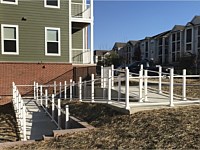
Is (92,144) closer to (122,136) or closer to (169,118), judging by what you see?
(122,136)

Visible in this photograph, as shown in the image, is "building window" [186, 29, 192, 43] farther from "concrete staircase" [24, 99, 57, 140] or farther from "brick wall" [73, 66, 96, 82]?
Answer: "concrete staircase" [24, 99, 57, 140]

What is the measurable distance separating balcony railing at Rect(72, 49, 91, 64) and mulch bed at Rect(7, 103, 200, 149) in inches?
510

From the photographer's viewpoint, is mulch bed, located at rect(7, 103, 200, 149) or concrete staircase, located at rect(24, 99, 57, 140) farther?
concrete staircase, located at rect(24, 99, 57, 140)

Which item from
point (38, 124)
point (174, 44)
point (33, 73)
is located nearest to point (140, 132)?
point (38, 124)

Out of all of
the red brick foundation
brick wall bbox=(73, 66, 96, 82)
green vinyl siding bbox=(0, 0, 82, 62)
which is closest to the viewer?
the red brick foundation

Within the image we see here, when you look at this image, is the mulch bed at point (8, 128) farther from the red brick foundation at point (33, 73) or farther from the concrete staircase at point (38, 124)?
the red brick foundation at point (33, 73)

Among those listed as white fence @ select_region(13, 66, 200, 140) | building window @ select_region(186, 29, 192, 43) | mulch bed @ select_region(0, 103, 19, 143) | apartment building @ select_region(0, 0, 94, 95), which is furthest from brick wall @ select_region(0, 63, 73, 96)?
building window @ select_region(186, 29, 192, 43)

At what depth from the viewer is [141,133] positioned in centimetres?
585

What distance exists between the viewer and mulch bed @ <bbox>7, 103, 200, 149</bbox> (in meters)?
5.25

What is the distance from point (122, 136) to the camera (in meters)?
5.91

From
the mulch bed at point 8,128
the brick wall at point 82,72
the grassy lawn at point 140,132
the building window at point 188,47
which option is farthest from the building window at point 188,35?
the grassy lawn at point 140,132

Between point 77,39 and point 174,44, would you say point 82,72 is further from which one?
point 174,44

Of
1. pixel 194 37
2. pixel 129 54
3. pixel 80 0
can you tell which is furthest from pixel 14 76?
pixel 129 54

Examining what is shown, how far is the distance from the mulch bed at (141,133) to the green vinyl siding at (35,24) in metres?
11.8
